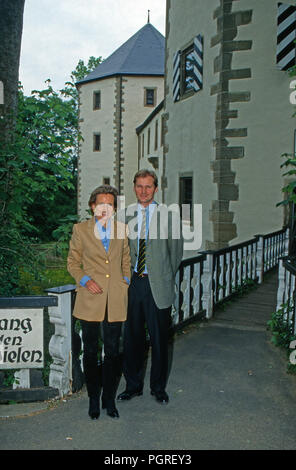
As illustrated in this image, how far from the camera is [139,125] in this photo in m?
32.5

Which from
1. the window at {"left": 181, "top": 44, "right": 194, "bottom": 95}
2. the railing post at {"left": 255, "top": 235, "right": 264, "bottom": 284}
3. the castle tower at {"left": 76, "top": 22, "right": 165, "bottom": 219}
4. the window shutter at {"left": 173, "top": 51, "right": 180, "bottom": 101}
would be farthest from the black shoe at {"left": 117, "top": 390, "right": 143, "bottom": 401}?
the castle tower at {"left": 76, "top": 22, "right": 165, "bottom": 219}

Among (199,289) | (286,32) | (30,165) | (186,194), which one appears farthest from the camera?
Answer: (186,194)

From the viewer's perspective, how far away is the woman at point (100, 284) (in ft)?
11.7

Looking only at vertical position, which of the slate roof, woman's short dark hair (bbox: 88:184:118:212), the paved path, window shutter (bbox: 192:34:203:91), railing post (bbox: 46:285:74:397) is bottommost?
the paved path

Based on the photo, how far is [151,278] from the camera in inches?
152

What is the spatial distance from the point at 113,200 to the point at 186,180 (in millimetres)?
10510

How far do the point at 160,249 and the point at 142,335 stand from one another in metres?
0.83

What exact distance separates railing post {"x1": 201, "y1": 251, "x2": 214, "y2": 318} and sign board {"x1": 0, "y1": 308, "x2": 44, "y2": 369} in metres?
3.54

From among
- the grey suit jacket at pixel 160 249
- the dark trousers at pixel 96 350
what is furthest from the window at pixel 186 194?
the dark trousers at pixel 96 350

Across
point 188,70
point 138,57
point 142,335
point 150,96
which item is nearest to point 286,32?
point 188,70

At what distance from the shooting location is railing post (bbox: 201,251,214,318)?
708cm

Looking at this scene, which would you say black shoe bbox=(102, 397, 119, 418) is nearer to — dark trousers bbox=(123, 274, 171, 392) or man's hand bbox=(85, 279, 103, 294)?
dark trousers bbox=(123, 274, 171, 392)

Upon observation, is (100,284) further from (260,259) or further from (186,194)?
(186,194)

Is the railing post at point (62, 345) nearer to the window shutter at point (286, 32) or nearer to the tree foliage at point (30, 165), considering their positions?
the tree foliage at point (30, 165)
